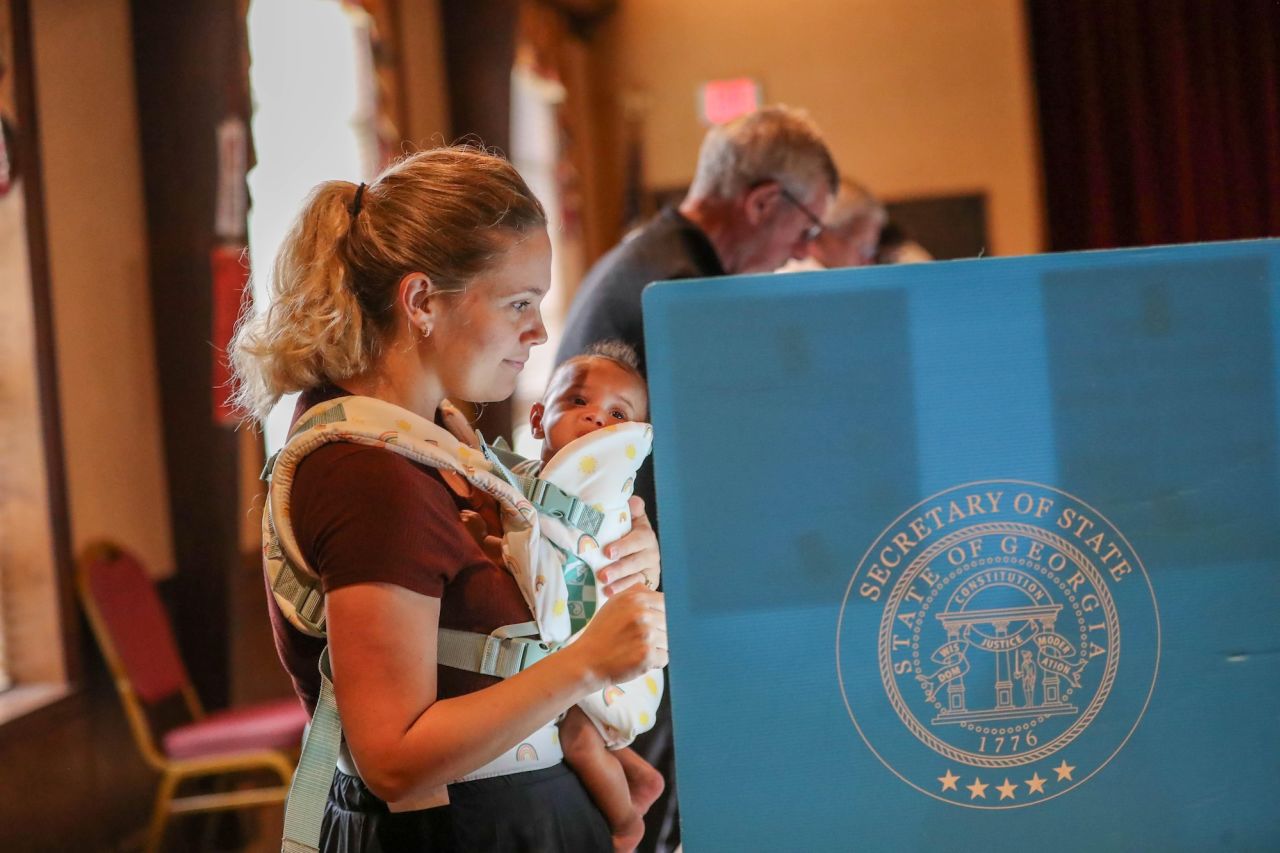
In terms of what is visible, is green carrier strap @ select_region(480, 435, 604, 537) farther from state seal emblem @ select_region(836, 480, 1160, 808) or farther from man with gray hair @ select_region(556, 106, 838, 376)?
man with gray hair @ select_region(556, 106, 838, 376)

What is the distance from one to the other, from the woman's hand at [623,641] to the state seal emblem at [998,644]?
0.18 metres

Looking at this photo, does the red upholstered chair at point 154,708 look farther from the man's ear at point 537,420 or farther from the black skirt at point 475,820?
the black skirt at point 475,820

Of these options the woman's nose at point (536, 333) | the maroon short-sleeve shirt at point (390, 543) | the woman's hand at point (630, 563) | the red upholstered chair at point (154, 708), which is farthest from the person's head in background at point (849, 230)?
the maroon short-sleeve shirt at point (390, 543)

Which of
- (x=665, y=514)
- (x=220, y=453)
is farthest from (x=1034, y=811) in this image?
(x=220, y=453)

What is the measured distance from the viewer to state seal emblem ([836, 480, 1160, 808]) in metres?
0.91

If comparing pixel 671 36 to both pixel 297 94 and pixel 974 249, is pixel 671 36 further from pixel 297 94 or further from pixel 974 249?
pixel 297 94

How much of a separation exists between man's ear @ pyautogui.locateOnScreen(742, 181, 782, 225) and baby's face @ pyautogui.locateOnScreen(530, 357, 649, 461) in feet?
3.25

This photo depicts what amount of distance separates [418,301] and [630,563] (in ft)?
1.15

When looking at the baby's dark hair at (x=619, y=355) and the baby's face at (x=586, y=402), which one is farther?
the baby's dark hair at (x=619, y=355)

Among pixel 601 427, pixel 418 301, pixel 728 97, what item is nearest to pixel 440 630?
pixel 418 301

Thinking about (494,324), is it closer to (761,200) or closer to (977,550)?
(977,550)

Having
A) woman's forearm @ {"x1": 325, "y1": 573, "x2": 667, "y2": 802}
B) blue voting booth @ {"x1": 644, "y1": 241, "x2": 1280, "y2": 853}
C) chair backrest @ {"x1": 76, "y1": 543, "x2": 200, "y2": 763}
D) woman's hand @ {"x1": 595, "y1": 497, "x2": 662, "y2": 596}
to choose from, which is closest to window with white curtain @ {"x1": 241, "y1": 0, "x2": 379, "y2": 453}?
chair backrest @ {"x1": 76, "y1": 543, "x2": 200, "y2": 763}

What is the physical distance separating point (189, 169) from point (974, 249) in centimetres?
469

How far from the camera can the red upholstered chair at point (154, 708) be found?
316 cm
